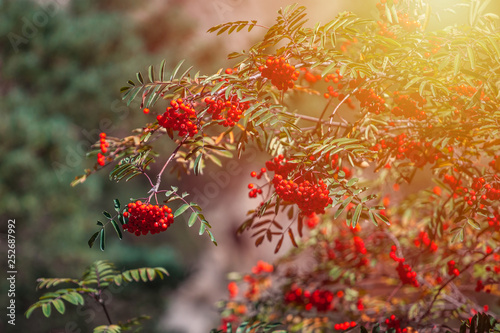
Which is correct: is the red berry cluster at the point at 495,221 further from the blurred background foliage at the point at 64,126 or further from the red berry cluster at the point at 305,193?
Result: the blurred background foliage at the point at 64,126

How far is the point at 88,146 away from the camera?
3668 mm

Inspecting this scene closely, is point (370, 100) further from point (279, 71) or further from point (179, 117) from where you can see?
point (179, 117)

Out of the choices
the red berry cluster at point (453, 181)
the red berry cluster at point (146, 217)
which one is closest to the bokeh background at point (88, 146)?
the red berry cluster at point (453, 181)

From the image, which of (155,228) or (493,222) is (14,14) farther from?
(493,222)

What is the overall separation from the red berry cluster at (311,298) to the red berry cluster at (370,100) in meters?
1.12

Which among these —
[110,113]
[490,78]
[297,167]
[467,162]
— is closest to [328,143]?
[297,167]

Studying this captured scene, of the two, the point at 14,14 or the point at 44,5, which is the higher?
the point at 44,5

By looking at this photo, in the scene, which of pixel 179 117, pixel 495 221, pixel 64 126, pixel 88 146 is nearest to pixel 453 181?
pixel 495 221

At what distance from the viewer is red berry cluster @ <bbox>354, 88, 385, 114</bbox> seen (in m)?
1.31

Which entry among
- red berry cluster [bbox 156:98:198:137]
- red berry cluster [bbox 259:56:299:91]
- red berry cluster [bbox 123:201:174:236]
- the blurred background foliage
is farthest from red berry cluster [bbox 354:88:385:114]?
the blurred background foliage

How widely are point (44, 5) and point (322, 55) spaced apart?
368 centimetres

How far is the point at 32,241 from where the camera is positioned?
12.3ft

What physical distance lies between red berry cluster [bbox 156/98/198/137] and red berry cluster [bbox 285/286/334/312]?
49.3 inches

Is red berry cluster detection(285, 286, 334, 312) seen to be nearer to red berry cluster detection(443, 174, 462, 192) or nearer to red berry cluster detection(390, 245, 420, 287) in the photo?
red berry cluster detection(390, 245, 420, 287)
